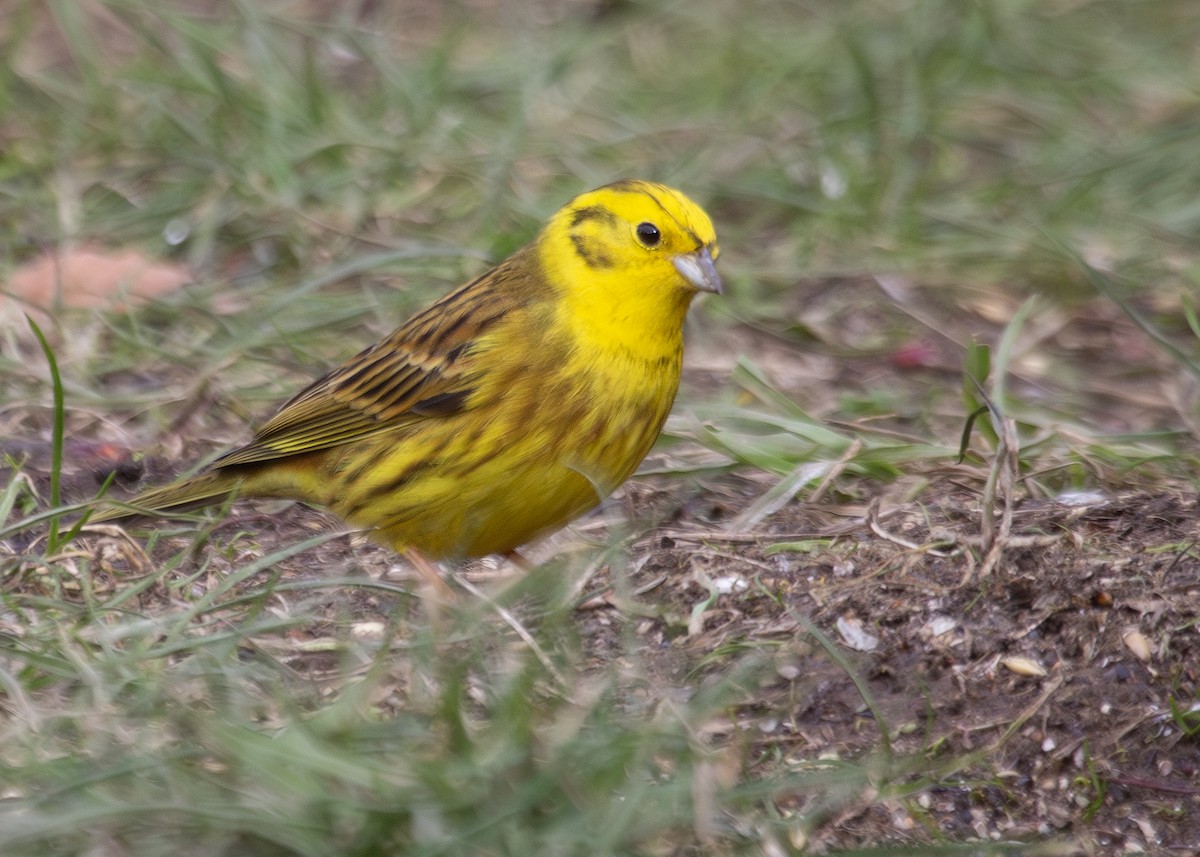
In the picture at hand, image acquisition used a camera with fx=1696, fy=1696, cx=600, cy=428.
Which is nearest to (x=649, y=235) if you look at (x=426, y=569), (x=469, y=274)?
(x=426, y=569)

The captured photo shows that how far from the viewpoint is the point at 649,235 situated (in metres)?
4.07

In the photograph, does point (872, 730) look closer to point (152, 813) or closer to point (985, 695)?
point (985, 695)

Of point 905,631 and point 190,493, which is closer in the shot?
point 905,631

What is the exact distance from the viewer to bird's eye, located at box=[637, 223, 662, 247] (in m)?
4.05

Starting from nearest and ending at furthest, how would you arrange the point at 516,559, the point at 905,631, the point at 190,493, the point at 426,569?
1. the point at 905,631
2. the point at 426,569
3. the point at 190,493
4. the point at 516,559

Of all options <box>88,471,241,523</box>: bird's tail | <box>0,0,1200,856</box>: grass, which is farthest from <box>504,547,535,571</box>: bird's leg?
<box>88,471,241,523</box>: bird's tail

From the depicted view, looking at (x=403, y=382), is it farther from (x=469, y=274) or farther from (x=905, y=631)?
(x=469, y=274)

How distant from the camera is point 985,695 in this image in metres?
3.40

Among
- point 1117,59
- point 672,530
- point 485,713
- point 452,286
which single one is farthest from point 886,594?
point 1117,59

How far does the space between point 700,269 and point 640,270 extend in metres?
0.15

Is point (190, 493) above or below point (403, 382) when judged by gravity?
below

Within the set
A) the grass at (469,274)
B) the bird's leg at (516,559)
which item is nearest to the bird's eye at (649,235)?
the grass at (469,274)

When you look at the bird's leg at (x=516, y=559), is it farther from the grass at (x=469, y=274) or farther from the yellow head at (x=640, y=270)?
the yellow head at (x=640, y=270)

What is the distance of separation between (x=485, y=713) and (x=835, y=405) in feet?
8.22
